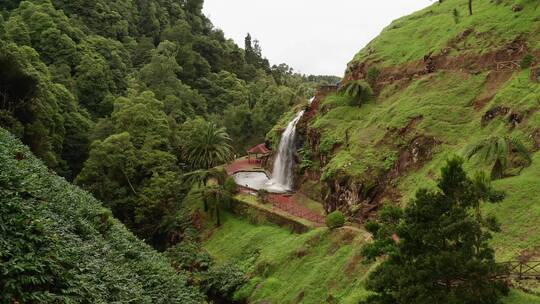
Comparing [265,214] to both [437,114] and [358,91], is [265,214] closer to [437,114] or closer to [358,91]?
[358,91]

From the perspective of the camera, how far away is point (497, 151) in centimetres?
2122

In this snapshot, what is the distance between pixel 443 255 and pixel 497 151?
33.6 feet

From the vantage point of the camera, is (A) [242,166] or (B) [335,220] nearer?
(B) [335,220]

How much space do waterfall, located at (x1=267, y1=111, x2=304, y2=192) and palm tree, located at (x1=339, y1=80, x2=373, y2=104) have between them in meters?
7.21

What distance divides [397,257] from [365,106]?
85.8ft

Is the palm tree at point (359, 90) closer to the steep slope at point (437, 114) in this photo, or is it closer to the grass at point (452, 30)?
the steep slope at point (437, 114)

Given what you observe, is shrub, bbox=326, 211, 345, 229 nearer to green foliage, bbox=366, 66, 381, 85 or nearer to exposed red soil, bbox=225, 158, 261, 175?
green foliage, bbox=366, 66, 381, 85

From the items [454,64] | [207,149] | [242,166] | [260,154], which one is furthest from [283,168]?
[454,64]

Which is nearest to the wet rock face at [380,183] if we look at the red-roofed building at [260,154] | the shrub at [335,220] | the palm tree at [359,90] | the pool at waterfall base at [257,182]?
the shrub at [335,220]

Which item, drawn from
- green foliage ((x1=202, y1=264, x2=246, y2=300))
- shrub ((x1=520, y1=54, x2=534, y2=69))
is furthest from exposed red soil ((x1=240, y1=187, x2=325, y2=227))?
shrub ((x1=520, y1=54, x2=534, y2=69))

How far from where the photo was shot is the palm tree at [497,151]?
69.5ft

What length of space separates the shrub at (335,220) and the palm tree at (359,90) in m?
14.4

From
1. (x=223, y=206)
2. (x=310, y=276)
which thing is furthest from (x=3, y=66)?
(x=310, y=276)

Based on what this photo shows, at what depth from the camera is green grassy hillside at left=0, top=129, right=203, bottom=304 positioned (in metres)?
11.2
